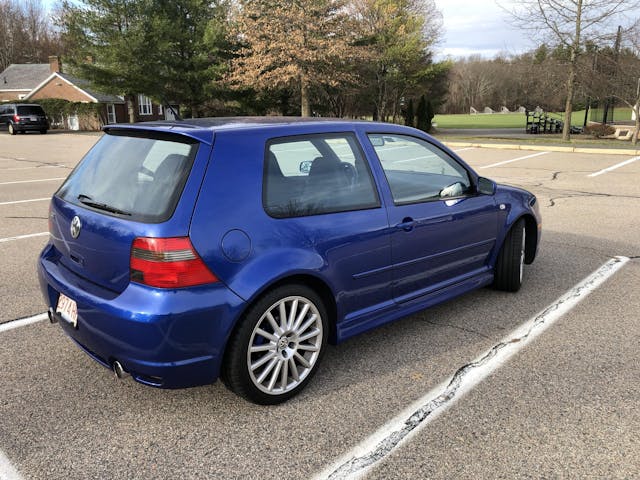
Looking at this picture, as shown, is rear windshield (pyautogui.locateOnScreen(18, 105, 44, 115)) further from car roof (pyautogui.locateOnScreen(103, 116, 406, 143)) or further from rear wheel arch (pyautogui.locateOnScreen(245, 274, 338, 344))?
rear wheel arch (pyautogui.locateOnScreen(245, 274, 338, 344))

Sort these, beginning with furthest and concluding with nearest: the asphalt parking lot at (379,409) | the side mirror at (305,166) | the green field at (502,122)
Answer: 1. the green field at (502,122)
2. the side mirror at (305,166)
3. the asphalt parking lot at (379,409)

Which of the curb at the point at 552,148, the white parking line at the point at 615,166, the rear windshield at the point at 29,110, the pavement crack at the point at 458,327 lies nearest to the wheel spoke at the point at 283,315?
the pavement crack at the point at 458,327

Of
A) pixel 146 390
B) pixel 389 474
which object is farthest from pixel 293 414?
pixel 146 390

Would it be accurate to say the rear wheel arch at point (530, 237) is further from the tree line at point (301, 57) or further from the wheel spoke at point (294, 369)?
the tree line at point (301, 57)

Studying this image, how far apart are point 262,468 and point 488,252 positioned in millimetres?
2676

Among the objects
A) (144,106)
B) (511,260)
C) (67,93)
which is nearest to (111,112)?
(144,106)

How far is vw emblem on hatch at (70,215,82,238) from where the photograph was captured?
9.53 feet

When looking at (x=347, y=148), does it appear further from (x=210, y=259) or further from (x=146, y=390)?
(x=146, y=390)

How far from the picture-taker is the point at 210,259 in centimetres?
256

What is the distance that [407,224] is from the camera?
3.47 meters

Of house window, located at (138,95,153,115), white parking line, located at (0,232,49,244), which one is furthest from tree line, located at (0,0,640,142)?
white parking line, located at (0,232,49,244)

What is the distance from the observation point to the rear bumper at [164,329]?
98.3 inches

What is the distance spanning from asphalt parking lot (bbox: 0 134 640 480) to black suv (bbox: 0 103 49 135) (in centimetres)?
3440

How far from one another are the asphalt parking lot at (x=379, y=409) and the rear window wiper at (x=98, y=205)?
1.08 metres
